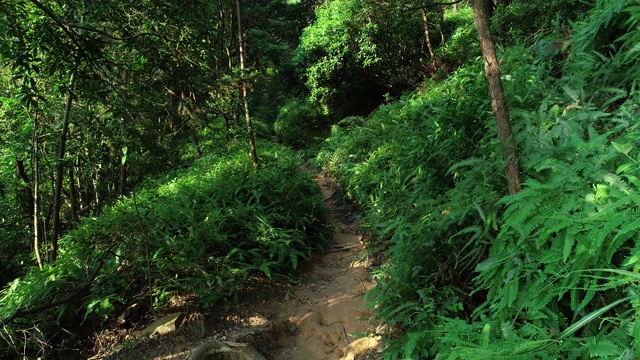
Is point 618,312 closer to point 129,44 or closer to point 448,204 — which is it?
point 448,204

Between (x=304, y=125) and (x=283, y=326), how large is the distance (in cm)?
977

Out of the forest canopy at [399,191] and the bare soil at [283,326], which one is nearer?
the forest canopy at [399,191]

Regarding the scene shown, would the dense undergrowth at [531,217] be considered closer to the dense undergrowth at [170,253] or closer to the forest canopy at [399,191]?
the forest canopy at [399,191]

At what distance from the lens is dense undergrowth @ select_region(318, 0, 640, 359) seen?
171 centimetres

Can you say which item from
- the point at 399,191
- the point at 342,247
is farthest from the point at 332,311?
the point at 399,191

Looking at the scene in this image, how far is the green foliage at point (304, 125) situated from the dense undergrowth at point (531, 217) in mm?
8061

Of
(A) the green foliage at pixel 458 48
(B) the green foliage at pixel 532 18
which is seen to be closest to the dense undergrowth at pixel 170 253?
(B) the green foliage at pixel 532 18

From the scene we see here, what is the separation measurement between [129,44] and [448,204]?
3.04m

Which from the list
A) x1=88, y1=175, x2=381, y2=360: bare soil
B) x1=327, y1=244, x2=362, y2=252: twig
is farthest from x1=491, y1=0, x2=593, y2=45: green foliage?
x1=88, y1=175, x2=381, y2=360: bare soil

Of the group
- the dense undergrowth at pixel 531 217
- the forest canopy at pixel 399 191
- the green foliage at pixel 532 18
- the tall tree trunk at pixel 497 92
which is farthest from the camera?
the green foliage at pixel 532 18

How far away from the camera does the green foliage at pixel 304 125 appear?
13.0 meters

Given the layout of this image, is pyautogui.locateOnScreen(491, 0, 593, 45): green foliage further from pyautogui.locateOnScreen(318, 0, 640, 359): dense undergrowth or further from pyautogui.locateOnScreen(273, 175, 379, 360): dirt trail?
pyautogui.locateOnScreen(273, 175, 379, 360): dirt trail

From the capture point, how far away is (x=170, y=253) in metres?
4.35

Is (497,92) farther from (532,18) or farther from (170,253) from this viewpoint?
(532,18)
